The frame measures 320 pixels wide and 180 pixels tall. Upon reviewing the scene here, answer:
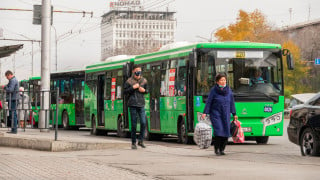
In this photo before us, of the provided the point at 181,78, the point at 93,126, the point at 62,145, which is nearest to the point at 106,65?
the point at 93,126

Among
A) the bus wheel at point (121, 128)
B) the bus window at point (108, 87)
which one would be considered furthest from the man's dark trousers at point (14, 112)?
the bus window at point (108, 87)

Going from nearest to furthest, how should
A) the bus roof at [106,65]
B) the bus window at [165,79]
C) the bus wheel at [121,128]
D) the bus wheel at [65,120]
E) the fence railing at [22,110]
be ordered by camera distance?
the fence railing at [22,110]
the bus window at [165,79]
the bus wheel at [121,128]
the bus roof at [106,65]
the bus wheel at [65,120]

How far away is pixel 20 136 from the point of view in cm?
1950

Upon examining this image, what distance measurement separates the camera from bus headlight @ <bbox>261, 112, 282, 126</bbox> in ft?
70.9

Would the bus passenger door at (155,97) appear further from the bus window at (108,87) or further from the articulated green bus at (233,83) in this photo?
the bus window at (108,87)

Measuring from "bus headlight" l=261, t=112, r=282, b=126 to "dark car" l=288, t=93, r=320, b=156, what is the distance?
5222mm

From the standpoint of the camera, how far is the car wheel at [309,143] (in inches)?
597

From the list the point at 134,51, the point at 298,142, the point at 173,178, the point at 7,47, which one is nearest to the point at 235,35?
the point at 134,51

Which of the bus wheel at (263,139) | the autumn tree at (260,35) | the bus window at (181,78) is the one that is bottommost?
the bus wheel at (263,139)

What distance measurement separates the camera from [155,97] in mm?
24453

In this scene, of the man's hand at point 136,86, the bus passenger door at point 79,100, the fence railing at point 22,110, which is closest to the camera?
the man's hand at point 136,86

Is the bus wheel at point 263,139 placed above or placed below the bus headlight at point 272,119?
below

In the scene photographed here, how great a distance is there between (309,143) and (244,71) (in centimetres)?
614

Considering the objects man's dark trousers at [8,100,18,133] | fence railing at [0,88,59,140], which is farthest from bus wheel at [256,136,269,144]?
man's dark trousers at [8,100,18,133]
